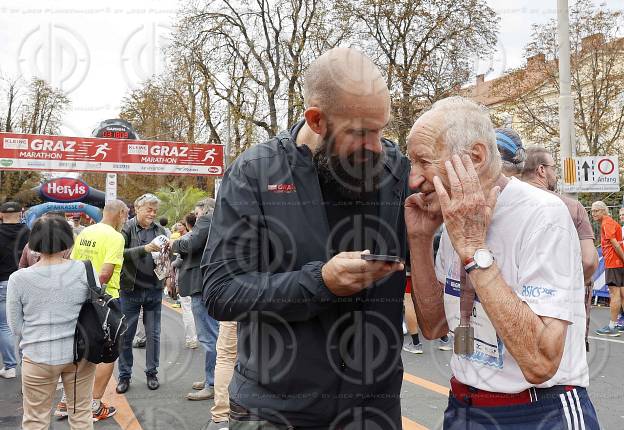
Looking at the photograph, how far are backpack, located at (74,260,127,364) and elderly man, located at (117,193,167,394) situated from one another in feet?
4.89

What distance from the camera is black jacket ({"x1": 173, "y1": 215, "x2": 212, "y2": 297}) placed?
4895mm

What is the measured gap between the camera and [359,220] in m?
1.58

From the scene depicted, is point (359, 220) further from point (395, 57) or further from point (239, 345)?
point (395, 57)

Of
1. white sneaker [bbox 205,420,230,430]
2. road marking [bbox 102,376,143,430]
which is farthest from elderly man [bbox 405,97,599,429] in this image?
road marking [bbox 102,376,143,430]

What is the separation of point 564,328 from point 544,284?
112mm

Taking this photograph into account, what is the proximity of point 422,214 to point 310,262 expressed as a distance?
37 centimetres

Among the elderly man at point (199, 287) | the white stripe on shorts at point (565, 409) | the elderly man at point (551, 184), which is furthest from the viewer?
the elderly man at point (199, 287)

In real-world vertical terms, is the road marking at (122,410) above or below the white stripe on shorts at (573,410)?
below

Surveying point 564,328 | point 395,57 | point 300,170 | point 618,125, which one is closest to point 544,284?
point 564,328

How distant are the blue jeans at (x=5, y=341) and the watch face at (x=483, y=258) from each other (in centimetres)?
563

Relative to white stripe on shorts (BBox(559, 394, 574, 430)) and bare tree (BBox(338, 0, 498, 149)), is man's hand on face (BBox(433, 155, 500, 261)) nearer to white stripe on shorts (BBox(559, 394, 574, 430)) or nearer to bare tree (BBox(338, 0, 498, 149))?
white stripe on shorts (BBox(559, 394, 574, 430))

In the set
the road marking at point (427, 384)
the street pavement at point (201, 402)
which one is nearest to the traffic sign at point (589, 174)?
the street pavement at point (201, 402)

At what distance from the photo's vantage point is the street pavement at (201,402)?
163 inches

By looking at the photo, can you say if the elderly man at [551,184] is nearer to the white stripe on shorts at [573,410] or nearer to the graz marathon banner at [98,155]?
the white stripe on shorts at [573,410]
